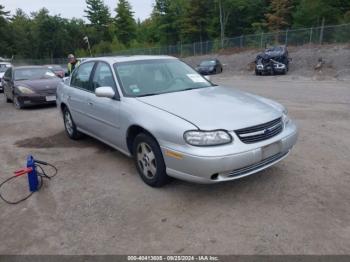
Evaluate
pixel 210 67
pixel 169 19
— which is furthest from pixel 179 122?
pixel 169 19

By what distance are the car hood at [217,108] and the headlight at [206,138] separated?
6 cm

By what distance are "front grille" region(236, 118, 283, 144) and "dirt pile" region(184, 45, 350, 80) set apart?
1769 centimetres

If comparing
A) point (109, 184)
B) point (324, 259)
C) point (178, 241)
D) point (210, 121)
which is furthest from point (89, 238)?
point (324, 259)

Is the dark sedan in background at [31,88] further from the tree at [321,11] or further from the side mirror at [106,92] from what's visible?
the tree at [321,11]

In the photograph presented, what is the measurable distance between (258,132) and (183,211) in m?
1.18

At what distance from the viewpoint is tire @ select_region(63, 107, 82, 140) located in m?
6.14

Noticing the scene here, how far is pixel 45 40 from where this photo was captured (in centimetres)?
7525

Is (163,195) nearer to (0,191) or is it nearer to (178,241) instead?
(178,241)

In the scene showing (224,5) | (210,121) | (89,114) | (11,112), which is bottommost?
(11,112)

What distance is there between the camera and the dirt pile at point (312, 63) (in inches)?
816

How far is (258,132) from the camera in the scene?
3.52 meters

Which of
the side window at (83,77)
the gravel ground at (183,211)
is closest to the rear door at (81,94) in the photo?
the side window at (83,77)

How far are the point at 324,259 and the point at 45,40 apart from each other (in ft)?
269

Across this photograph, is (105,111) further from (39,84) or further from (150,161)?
(39,84)
